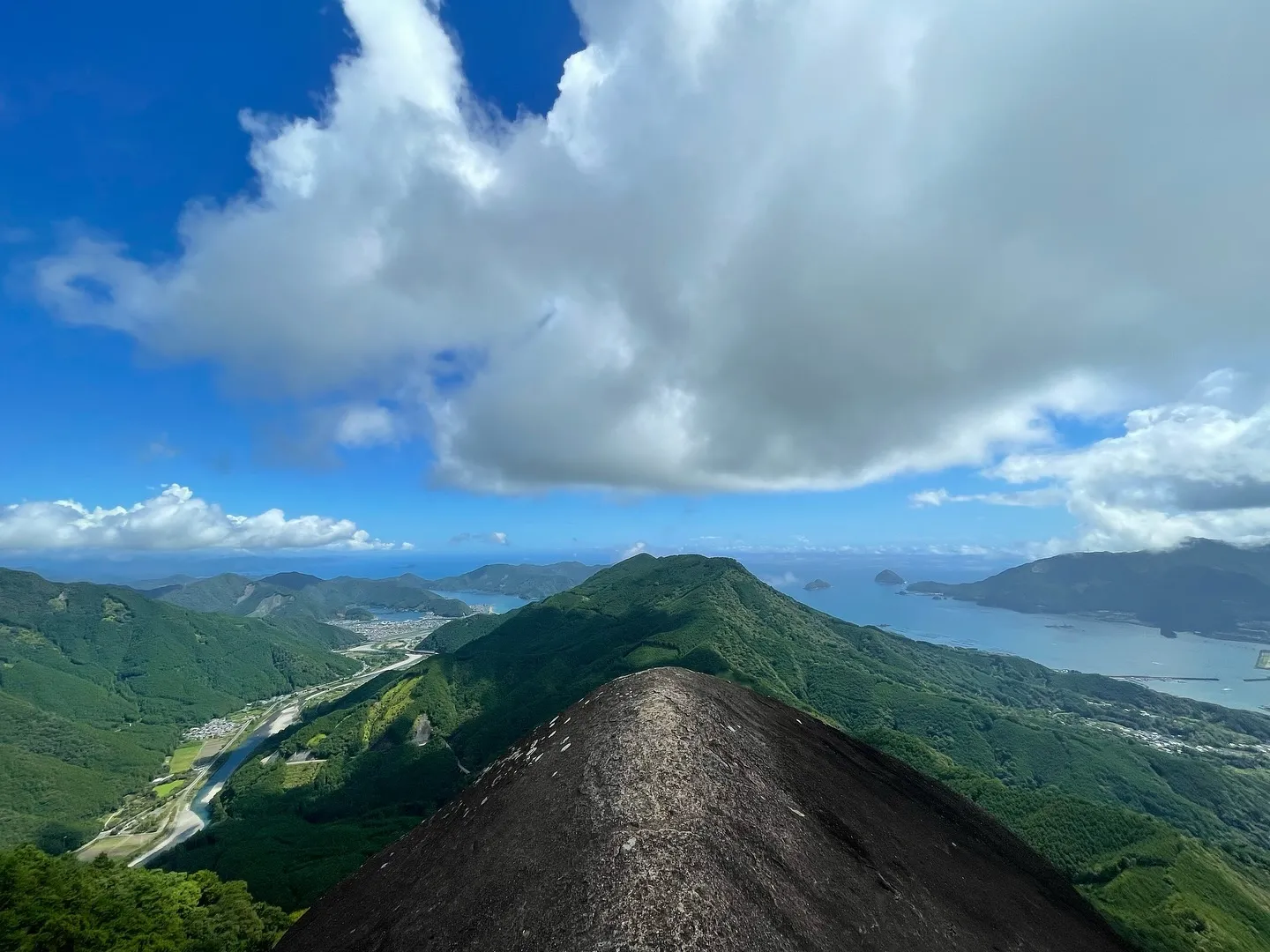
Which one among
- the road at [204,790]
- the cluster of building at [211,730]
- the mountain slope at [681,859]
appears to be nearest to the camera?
the mountain slope at [681,859]

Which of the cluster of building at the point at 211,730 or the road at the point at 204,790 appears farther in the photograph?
the cluster of building at the point at 211,730

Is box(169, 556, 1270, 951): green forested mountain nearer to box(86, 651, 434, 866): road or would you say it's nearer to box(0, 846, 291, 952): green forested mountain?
box(86, 651, 434, 866): road

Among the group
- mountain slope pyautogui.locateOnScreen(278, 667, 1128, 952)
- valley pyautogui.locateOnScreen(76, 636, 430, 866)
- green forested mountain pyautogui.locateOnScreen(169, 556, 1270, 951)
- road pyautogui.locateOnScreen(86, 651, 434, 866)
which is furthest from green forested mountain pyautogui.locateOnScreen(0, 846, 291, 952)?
road pyautogui.locateOnScreen(86, 651, 434, 866)

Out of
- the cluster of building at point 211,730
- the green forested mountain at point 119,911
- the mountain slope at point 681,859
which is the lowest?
the cluster of building at point 211,730

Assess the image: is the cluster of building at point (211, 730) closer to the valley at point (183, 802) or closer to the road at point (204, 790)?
the valley at point (183, 802)

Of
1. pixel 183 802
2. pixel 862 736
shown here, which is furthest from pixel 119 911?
pixel 183 802

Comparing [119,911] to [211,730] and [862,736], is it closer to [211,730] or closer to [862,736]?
[862,736]

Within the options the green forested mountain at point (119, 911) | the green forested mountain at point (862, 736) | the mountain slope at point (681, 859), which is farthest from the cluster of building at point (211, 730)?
the mountain slope at point (681, 859)
